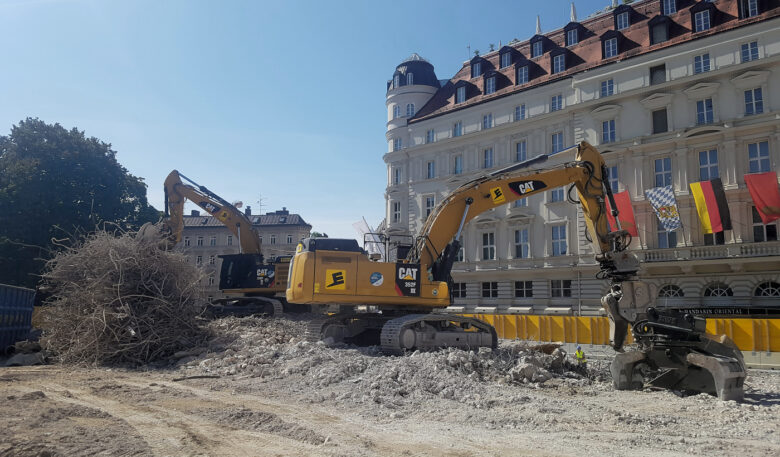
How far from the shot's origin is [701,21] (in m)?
31.4

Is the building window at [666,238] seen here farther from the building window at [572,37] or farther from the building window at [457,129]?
the building window at [457,129]

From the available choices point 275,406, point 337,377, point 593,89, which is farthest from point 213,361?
point 593,89

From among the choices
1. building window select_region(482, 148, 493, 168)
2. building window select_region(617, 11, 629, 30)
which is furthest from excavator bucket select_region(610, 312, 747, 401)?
building window select_region(617, 11, 629, 30)

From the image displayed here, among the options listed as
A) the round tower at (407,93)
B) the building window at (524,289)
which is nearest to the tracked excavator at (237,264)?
the building window at (524,289)

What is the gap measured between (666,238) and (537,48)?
1663 cm

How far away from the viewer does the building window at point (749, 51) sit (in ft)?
93.5

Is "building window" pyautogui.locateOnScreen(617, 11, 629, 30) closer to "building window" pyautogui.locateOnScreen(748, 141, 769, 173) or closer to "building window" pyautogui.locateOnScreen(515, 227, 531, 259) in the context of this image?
"building window" pyautogui.locateOnScreen(748, 141, 769, 173)

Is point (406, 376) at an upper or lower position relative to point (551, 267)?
lower

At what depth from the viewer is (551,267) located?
34281 mm

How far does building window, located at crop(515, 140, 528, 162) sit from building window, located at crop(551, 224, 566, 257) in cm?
521

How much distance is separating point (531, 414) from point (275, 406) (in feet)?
12.8

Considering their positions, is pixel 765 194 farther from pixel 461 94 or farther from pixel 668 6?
pixel 461 94

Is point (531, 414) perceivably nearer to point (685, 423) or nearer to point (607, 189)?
point (685, 423)

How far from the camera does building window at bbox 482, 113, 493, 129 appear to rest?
39.1m
